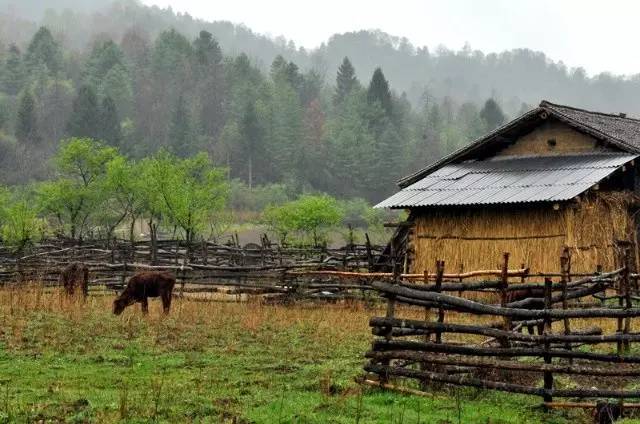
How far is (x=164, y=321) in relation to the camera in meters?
16.9

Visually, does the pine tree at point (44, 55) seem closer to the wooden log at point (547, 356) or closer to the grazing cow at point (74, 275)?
the grazing cow at point (74, 275)

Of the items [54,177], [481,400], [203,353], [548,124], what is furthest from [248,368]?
[54,177]

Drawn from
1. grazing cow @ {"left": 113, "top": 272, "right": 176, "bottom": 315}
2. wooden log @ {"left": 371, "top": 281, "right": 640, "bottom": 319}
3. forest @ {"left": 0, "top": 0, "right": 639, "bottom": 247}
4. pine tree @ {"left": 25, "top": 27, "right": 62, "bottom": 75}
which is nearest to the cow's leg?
grazing cow @ {"left": 113, "top": 272, "right": 176, "bottom": 315}

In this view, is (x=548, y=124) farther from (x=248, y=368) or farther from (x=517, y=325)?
(x=248, y=368)

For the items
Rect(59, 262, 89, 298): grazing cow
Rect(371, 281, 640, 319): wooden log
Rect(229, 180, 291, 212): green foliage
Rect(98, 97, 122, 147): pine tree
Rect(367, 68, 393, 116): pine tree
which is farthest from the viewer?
Rect(367, 68, 393, 116): pine tree

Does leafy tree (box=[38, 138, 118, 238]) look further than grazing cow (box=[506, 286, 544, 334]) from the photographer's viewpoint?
Yes

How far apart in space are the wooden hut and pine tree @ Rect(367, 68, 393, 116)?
69.4 meters

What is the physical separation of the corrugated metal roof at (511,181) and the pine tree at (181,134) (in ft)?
213

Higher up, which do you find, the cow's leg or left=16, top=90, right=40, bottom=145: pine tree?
left=16, top=90, right=40, bottom=145: pine tree

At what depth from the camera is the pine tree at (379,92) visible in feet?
314

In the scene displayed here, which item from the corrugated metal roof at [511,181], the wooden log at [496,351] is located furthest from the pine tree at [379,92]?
the wooden log at [496,351]

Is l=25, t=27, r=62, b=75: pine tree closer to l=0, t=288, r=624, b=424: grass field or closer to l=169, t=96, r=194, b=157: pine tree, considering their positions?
l=169, t=96, r=194, b=157: pine tree

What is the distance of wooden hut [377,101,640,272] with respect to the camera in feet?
73.4

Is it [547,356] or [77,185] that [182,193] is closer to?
[77,185]
